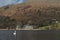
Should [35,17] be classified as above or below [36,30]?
above

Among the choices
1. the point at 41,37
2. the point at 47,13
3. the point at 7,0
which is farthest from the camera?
the point at 7,0

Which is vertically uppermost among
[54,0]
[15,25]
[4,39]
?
[54,0]

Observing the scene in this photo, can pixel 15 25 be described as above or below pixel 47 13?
below

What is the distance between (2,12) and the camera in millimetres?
1985

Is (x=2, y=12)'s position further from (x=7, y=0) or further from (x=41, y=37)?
(x=41, y=37)

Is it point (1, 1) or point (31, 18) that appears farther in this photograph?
point (1, 1)

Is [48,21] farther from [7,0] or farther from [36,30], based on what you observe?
[7,0]

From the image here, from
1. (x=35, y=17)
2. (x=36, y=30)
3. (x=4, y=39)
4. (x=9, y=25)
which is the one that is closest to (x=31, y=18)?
(x=35, y=17)

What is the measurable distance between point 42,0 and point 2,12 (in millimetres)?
575

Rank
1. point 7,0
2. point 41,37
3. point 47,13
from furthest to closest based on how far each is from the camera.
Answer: point 7,0
point 47,13
point 41,37

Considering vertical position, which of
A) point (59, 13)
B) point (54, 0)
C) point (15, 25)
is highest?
point (54, 0)

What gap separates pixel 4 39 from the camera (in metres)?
1.82

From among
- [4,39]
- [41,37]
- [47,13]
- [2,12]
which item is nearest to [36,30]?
[41,37]

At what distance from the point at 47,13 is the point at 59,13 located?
0.15 meters
